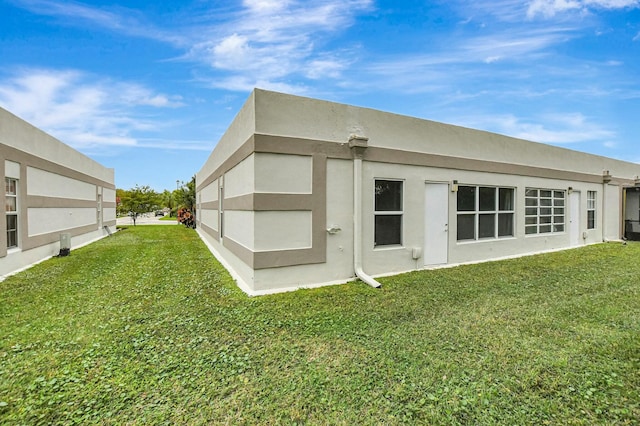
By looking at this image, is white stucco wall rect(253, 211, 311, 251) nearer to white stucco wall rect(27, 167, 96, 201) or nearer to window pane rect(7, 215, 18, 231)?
window pane rect(7, 215, 18, 231)

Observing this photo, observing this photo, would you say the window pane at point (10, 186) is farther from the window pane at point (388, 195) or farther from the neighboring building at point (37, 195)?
the window pane at point (388, 195)

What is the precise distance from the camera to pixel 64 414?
235 centimetres

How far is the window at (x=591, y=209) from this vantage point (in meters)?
12.1

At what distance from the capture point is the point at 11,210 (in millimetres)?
7906

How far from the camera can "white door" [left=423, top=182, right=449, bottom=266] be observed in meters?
7.42

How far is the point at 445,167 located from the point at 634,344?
501 cm

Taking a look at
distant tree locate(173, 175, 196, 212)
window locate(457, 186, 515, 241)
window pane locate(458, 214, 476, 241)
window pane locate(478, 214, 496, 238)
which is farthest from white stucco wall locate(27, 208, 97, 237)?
window pane locate(478, 214, 496, 238)

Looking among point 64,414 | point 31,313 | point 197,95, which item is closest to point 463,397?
point 64,414

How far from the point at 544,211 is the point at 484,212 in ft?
11.4

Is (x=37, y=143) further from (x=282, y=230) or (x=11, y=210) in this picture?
(x=282, y=230)

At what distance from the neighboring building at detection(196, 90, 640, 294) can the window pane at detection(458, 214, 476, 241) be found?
0.03 metres

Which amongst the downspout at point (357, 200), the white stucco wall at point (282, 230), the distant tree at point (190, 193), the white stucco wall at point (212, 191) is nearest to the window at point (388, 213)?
the downspout at point (357, 200)

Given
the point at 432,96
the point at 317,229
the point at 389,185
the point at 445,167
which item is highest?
the point at 432,96

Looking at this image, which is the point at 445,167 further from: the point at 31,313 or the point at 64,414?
the point at 31,313
